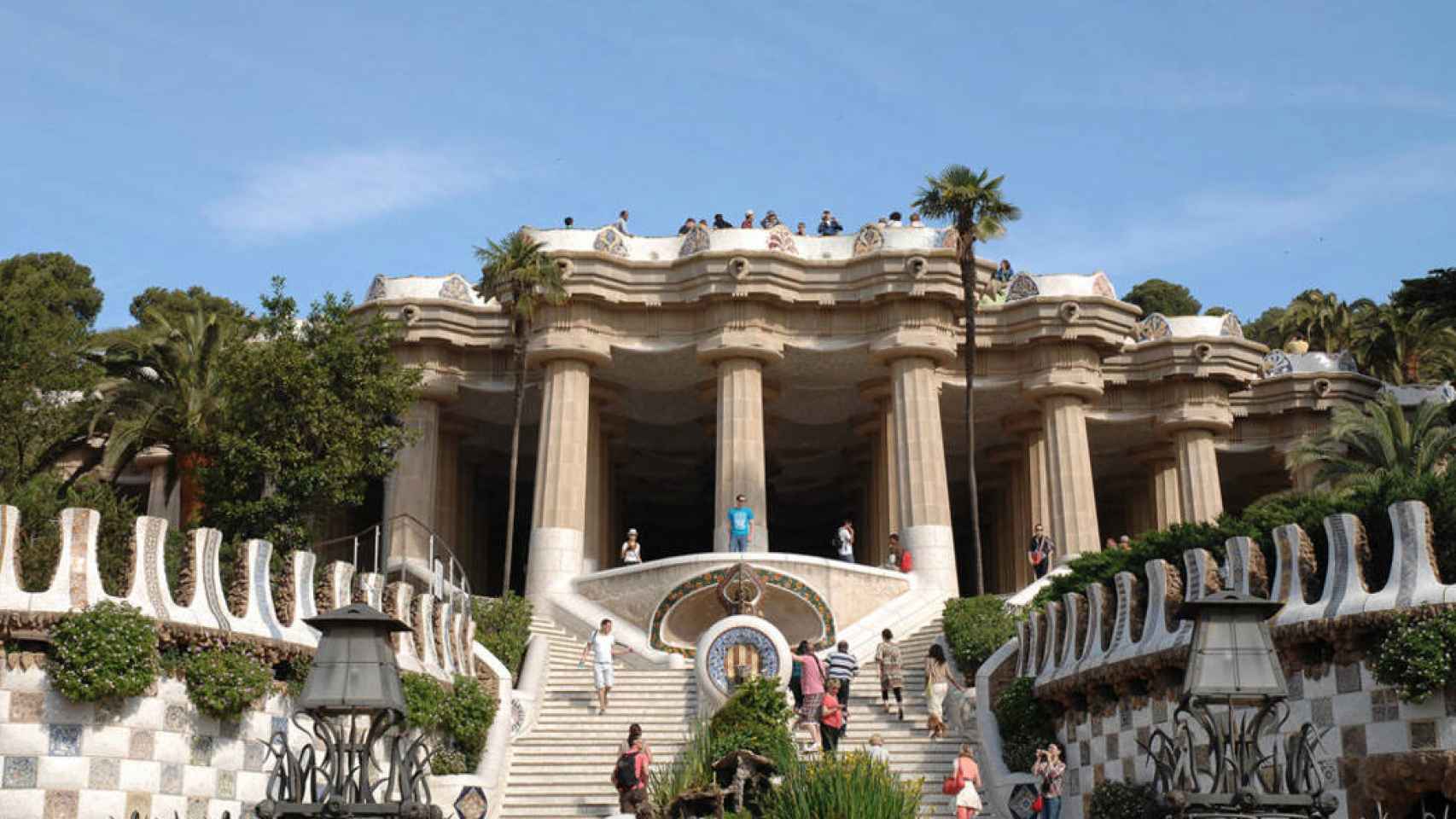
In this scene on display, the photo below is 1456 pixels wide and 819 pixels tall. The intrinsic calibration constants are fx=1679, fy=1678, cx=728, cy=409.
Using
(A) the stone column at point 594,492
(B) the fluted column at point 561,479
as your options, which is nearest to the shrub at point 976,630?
(B) the fluted column at point 561,479

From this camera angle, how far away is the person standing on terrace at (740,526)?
37.2 metres

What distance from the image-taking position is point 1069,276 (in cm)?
4375

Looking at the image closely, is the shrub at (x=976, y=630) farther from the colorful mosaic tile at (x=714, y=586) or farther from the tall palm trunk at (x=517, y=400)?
the tall palm trunk at (x=517, y=400)

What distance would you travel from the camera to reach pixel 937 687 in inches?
1044

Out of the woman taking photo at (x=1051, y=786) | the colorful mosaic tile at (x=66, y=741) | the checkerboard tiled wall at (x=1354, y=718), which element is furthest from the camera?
the woman taking photo at (x=1051, y=786)

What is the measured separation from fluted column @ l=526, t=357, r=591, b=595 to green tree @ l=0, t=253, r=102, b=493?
10.5 m

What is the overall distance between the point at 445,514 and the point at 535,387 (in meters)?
4.34

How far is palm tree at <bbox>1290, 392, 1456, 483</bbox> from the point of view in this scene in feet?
112

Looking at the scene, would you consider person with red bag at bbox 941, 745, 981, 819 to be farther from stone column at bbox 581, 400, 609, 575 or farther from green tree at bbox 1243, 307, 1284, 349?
green tree at bbox 1243, 307, 1284, 349

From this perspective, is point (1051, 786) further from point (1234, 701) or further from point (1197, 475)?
point (1197, 475)

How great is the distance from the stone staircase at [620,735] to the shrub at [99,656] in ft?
21.1

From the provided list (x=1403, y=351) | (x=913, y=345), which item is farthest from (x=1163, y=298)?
(x=913, y=345)

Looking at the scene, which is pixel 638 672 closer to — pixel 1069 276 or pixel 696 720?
pixel 696 720

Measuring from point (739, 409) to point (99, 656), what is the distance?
22.9 metres
